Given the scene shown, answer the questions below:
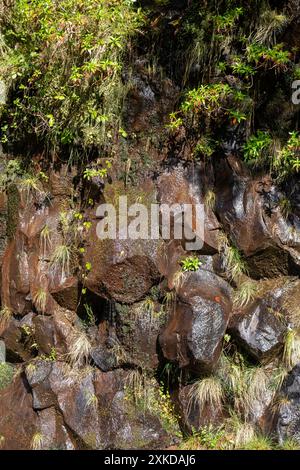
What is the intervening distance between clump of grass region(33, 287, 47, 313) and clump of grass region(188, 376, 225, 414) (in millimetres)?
1716

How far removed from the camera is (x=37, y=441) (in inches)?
173

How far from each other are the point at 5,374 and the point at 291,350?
9.46 ft

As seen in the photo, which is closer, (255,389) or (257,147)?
(255,389)

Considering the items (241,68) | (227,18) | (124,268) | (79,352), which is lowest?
(79,352)

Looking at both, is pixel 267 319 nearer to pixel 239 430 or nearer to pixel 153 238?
pixel 239 430

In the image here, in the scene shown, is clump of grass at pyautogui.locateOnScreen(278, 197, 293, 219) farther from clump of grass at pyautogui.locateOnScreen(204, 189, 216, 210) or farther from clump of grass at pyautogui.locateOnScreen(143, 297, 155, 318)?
clump of grass at pyautogui.locateOnScreen(143, 297, 155, 318)

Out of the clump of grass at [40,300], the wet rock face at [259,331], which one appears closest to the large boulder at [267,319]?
Answer: the wet rock face at [259,331]

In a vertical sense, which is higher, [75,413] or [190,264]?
[190,264]

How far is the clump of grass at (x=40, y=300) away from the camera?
4953 millimetres

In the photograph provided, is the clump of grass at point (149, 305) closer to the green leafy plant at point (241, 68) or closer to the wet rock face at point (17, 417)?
the wet rock face at point (17, 417)

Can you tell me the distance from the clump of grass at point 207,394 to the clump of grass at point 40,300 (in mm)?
1716

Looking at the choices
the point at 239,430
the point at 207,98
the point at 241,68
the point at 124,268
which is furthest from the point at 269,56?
the point at 239,430

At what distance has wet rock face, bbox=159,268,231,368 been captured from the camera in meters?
4.45
